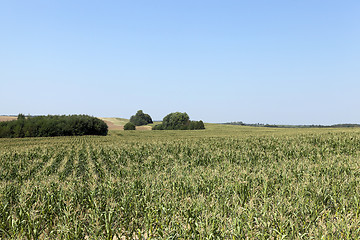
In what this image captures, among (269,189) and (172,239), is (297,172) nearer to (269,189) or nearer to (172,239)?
(269,189)

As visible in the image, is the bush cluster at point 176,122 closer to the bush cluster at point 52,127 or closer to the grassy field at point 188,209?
the bush cluster at point 52,127

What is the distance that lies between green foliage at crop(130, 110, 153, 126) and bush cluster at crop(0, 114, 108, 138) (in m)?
81.4

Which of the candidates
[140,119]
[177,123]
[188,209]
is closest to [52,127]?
[177,123]

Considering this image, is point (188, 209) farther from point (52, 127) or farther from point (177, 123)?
point (177, 123)

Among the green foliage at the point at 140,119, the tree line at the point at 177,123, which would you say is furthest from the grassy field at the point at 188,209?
the green foliage at the point at 140,119

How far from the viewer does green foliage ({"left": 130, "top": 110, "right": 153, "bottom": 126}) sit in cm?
15954

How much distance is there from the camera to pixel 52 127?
68375 mm

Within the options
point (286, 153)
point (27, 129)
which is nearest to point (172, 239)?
point (286, 153)

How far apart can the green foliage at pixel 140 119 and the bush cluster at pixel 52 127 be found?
81.4 metres

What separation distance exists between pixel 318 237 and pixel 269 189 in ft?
12.7

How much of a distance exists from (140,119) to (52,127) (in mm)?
93350

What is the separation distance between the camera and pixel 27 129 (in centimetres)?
6625

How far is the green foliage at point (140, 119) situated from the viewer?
159538 millimetres

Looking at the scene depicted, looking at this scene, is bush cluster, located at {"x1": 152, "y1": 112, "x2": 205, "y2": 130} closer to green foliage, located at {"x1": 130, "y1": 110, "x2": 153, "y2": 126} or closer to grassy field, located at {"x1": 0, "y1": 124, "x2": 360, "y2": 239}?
green foliage, located at {"x1": 130, "y1": 110, "x2": 153, "y2": 126}
